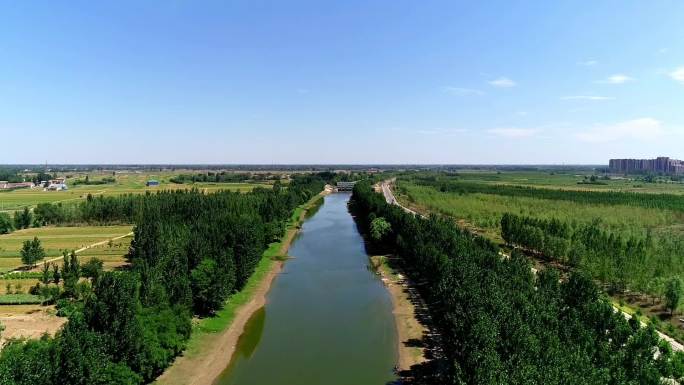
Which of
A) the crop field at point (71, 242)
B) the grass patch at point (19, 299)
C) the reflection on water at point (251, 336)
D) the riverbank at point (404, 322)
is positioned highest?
the crop field at point (71, 242)

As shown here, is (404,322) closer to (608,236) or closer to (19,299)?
(19,299)

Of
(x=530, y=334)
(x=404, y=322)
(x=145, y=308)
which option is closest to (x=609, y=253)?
(x=404, y=322)

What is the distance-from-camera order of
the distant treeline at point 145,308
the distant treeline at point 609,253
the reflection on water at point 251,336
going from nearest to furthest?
the distant treeline at point 145,308 → the reflection on water at point 251,336 → the distant treeline at point 609,253

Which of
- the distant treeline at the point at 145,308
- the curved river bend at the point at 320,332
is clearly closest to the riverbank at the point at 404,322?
the curved river bend at the point at 320,332

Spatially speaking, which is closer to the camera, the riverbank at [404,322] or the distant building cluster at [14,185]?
Result: the riverbank at [404,322]

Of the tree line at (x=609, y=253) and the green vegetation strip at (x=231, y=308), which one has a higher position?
the tree line at (x=609, y=253)

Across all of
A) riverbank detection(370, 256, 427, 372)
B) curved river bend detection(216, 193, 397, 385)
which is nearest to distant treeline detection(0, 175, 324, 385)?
curved river bend detection(216, 193, 397, 385)

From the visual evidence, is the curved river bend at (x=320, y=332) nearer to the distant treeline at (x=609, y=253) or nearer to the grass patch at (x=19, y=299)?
the grass patch at (x=19, y=299)

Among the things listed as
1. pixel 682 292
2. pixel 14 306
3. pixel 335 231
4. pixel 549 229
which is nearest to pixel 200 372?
pixel 14 306
